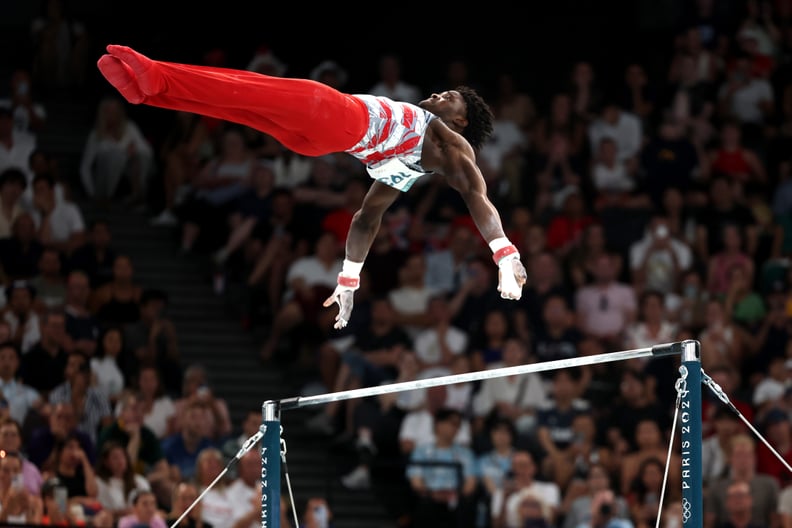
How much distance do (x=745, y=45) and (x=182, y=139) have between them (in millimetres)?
5775

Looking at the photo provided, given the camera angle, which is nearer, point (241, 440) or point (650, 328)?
point (241, 440)

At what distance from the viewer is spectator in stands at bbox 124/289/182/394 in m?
11.0

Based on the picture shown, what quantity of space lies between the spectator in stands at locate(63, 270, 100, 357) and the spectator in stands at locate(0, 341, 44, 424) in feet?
1.65

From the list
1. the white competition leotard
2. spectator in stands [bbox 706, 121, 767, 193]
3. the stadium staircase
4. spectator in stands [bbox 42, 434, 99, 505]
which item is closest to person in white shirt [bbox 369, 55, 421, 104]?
the stadium staircase

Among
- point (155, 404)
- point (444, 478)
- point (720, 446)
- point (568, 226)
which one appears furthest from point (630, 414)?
point (155, 404)

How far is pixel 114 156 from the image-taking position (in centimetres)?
1269

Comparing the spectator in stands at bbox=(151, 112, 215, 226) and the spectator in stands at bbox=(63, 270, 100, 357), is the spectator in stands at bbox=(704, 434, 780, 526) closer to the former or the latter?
the spectator in stands at bbox=(63, 270, 100, 357)

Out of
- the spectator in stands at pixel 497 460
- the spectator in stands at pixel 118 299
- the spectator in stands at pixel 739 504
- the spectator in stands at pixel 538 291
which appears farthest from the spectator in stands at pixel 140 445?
the spectator in stands at pixel 739 504

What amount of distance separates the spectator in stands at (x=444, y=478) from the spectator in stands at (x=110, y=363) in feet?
7.38

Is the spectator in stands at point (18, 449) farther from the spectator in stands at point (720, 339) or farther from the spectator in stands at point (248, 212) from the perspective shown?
the spectator in stands at point (720, 339)

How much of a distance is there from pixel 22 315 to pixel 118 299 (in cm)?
86

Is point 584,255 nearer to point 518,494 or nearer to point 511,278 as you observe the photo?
point 518,494

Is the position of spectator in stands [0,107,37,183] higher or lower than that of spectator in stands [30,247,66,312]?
higher

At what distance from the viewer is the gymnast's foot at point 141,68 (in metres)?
6.31
